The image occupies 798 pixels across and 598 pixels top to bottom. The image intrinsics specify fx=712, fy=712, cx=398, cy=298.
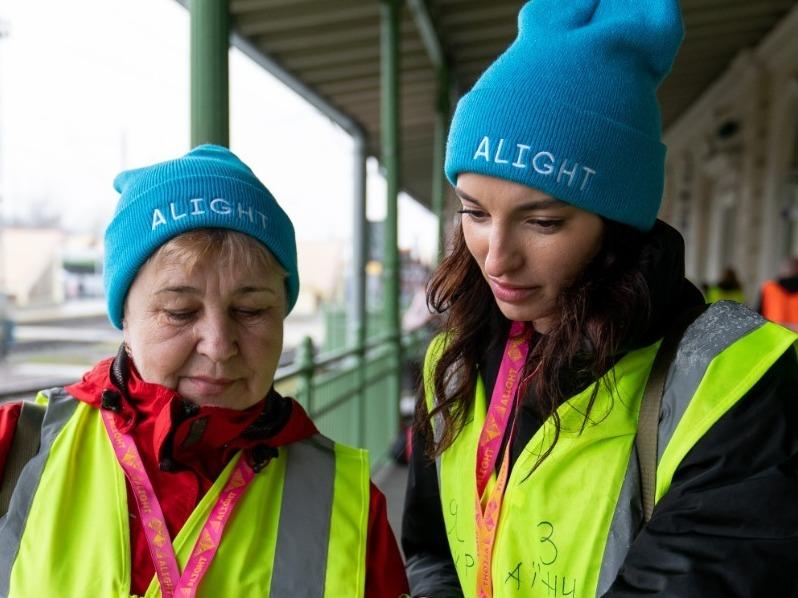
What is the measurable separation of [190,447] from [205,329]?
0.22 m

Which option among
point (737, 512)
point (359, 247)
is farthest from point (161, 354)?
point (359, 247)

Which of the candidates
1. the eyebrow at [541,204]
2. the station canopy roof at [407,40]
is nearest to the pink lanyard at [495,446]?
the eyebrow at [541,204]

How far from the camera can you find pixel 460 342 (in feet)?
4.70

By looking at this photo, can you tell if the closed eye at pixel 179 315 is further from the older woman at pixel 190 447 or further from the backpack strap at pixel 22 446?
the backpack strap at pixel 22 446

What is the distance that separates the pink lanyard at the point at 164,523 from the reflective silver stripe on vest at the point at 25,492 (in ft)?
0.27

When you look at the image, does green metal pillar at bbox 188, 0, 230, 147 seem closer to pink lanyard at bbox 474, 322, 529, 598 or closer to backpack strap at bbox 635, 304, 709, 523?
pink lanyard at bbox 474, 322, 529, 598

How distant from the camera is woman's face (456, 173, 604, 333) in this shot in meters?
1.16

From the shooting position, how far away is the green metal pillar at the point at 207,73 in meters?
1.99

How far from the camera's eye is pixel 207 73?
200 cm

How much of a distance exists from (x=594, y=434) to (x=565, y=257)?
0.29 m

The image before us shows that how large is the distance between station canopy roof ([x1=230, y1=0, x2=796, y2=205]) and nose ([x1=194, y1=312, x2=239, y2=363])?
467 cm

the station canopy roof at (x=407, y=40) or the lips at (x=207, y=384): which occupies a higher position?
the station canopy roof at (x=407, y=40)

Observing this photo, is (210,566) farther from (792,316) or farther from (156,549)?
(792,316)

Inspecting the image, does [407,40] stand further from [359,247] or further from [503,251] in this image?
[503,251]
